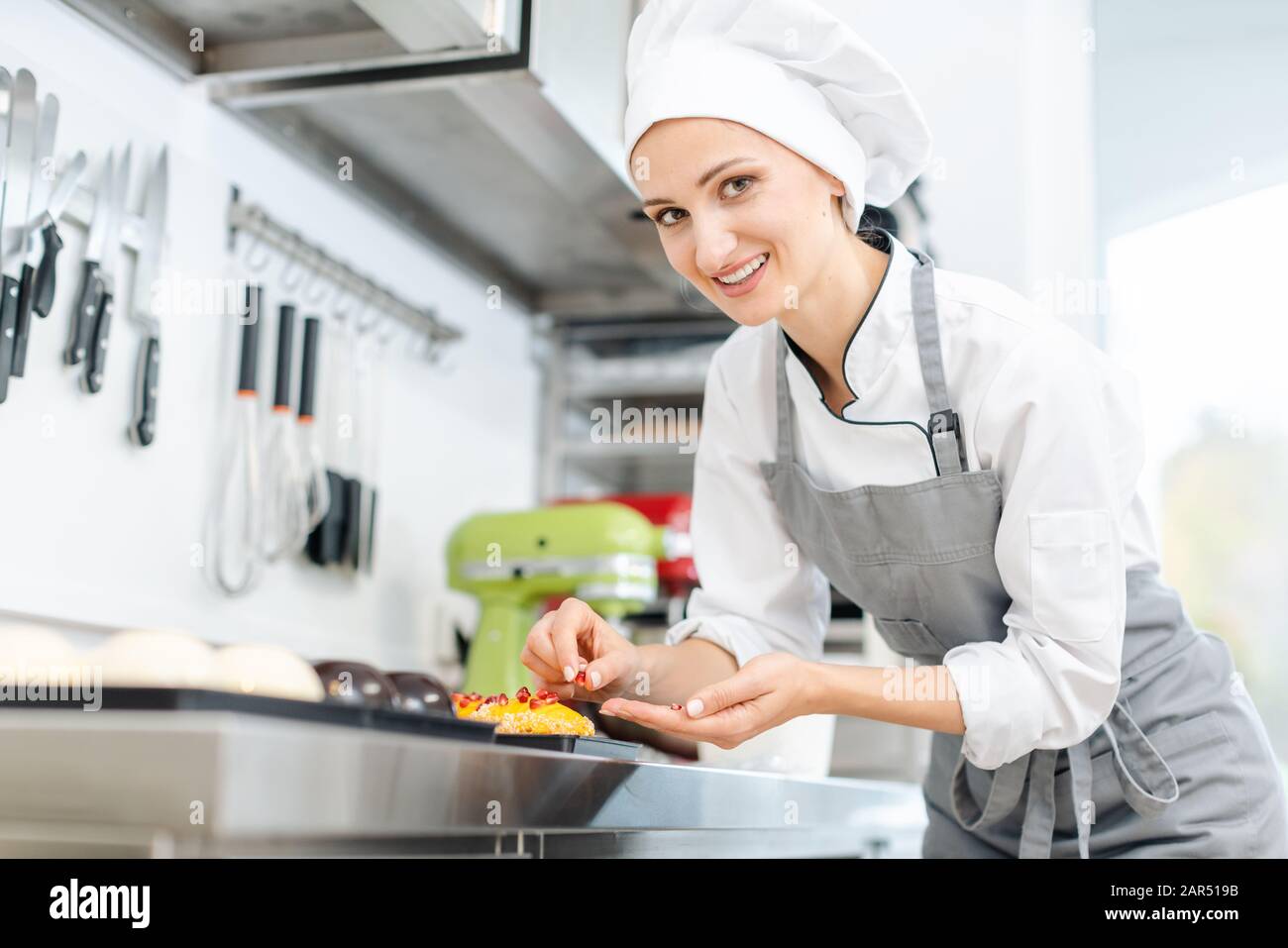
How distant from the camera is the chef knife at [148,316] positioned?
1.48 m

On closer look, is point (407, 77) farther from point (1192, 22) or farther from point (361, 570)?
point (1192, 22)

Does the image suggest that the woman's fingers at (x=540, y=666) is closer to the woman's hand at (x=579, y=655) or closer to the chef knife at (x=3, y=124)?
the woman's hand at (x=579, y=655)

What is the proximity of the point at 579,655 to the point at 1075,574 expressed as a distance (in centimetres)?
40

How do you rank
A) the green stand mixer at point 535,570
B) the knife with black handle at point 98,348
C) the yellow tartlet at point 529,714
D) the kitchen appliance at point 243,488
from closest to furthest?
the yellow tartlet at point 529,714 < the knife with black handle at point 98,348 < the kitchen appliance at point 243,488 < the green stand mixer at point 535,570

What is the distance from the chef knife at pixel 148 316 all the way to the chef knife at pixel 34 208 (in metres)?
0.16

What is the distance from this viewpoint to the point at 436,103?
5.60 ft

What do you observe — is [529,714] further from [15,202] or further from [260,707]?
[15,202]

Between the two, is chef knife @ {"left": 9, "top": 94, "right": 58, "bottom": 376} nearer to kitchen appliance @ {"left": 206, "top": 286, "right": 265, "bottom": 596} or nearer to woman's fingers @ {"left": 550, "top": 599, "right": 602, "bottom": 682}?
kitchen appliance @ {"left": 206, "top": 286, "right": 265, "bottom": 596}

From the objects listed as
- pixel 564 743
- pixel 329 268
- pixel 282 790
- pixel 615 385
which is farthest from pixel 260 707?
pixel 615 385

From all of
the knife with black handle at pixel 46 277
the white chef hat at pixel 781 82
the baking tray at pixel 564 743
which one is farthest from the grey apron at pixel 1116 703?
the knife with black handle at pixel 46 277

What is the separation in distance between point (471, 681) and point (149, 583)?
63 cm

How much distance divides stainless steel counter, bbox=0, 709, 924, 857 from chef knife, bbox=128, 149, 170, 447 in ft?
2.60
